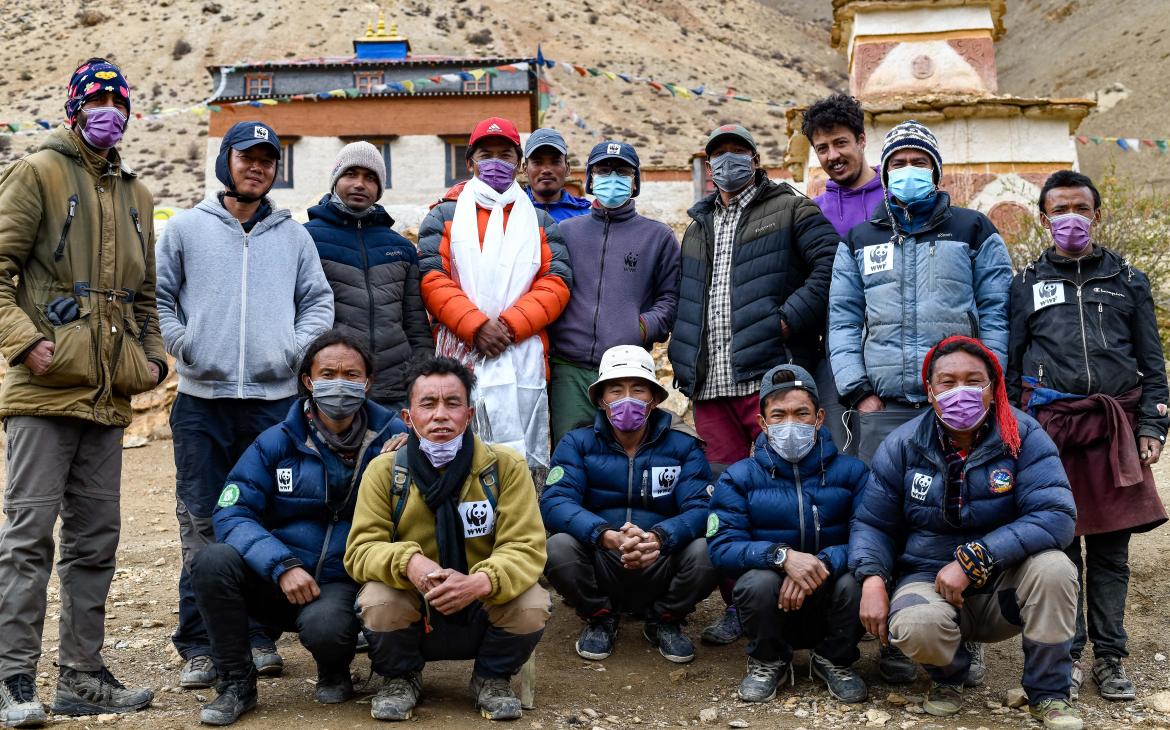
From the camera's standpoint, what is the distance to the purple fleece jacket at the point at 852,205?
5.53 meters

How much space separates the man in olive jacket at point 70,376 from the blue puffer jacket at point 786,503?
262cm

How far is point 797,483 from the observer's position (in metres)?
4.64

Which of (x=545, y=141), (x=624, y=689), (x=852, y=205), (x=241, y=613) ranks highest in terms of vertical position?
(x=545, y=141)

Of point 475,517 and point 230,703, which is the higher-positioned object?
point 475,517

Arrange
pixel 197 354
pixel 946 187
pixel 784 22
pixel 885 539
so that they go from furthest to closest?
pixel 784 22, pixel 946 187, pixel 197 354, pixel 885 539

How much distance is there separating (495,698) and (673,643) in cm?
122

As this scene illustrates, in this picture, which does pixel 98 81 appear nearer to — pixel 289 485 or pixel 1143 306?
pixel 289 485

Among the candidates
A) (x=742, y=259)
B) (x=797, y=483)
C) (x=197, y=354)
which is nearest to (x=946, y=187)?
(x=742, y=259)

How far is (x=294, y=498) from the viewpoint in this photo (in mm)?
4395

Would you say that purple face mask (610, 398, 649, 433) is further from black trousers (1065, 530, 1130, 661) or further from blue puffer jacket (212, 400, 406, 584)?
Result: black trousers (1065, 530, 1130, 661)

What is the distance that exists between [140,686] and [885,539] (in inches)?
134

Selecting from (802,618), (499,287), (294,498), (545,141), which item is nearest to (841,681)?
(802,618)

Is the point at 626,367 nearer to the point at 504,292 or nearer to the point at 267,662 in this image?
the point at 504,292

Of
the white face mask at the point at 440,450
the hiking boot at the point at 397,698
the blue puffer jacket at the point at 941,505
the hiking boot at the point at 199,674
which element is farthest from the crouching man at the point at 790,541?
the hiking boot at the point at 199,674
